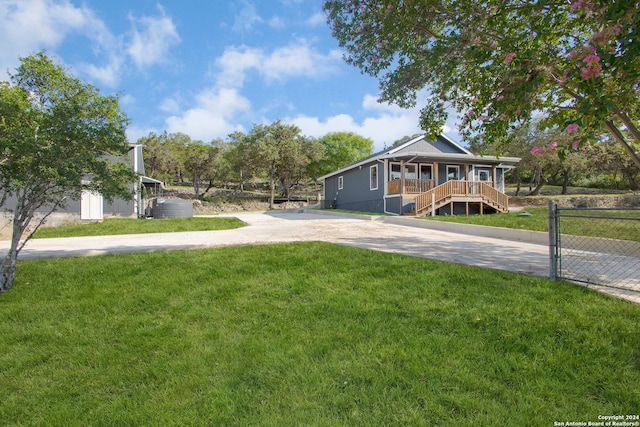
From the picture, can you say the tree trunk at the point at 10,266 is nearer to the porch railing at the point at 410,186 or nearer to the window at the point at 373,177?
the porch railing at the point at 410,186

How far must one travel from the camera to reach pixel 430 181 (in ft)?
56.1

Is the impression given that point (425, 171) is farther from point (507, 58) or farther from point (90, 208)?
point (90, 208)

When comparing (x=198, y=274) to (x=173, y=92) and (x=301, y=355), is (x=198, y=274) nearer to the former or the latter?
(x=301, y=355)

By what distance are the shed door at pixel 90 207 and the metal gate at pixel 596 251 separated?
587 inches

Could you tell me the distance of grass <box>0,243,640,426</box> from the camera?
6.31 feet

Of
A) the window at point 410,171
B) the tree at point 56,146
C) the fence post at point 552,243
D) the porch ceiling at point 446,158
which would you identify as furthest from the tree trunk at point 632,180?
the tree at point 56,146

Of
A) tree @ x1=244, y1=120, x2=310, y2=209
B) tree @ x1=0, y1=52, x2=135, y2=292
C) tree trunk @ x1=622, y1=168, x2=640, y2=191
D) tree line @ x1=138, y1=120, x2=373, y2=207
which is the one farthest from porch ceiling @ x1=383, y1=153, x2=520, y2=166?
tree trunk @ x1=622, y1=168, x2=640, y2=191

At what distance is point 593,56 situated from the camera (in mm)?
2994

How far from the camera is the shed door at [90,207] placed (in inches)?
504

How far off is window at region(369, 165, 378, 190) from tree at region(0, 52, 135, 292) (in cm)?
1526

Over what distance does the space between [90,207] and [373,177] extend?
14.1 meters

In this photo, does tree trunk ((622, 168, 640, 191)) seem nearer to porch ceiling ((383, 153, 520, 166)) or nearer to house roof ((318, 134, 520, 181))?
house roof ((318, 134, 520, 181))

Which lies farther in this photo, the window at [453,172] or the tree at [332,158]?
the tree at [332,158]

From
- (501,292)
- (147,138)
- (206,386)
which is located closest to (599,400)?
(501,292)
